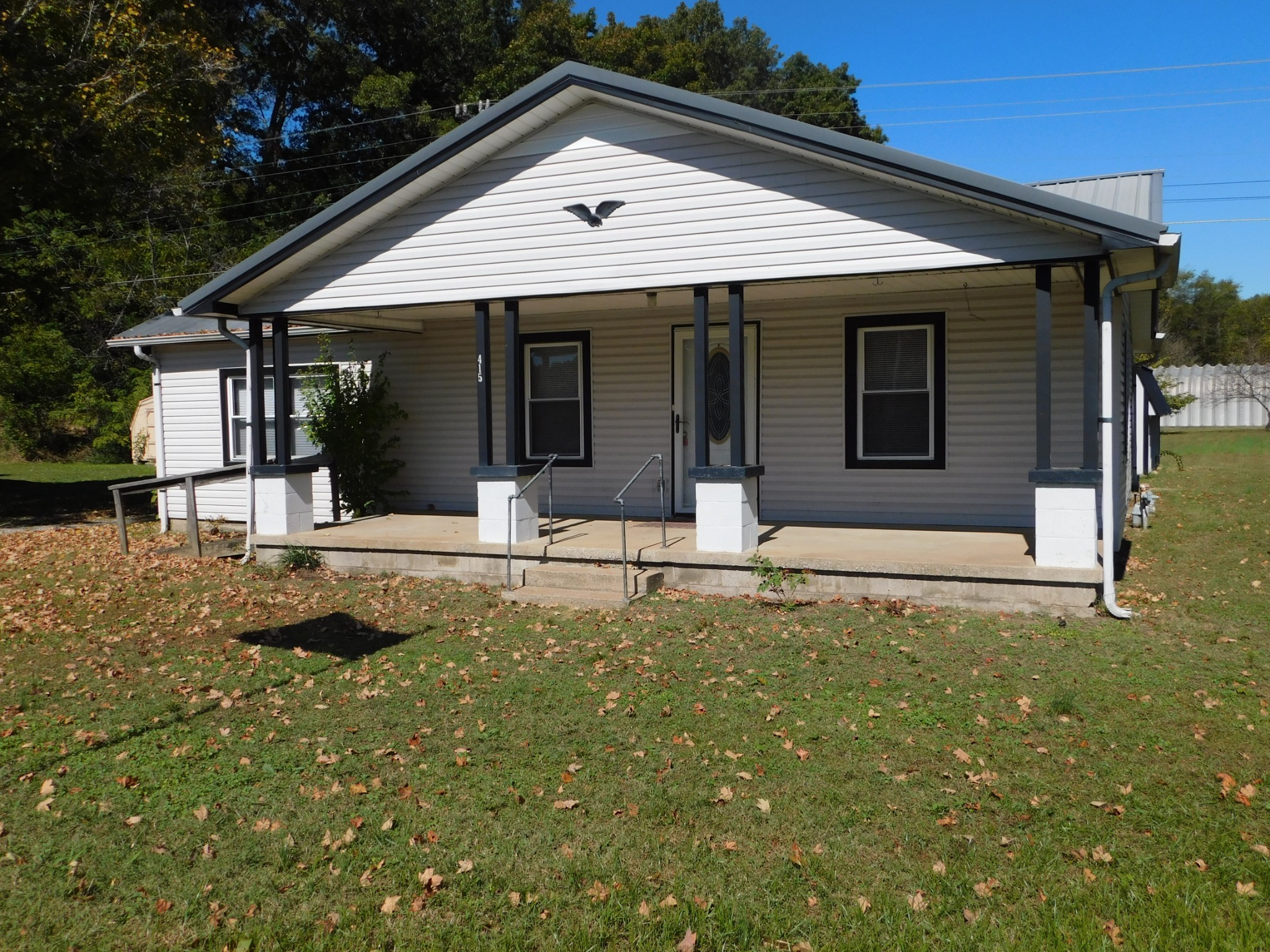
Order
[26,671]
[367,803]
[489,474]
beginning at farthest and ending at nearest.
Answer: [489,474], [26,671], [367,803]

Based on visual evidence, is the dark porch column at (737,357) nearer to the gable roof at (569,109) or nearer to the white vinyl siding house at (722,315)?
the white vinyl siding house at (722,315)

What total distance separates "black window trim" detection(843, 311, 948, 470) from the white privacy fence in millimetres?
33729

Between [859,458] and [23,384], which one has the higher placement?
[23,384]

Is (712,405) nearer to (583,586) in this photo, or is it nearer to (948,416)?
(948,416)

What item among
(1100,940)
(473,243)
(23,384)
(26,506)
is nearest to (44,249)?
(23,384)

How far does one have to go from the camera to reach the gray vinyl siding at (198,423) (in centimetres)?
1439

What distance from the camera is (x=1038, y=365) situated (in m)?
8.05

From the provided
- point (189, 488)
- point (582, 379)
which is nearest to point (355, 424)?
point (189, 488)

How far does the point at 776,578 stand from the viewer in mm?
8508

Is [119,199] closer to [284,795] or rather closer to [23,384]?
[23,384]

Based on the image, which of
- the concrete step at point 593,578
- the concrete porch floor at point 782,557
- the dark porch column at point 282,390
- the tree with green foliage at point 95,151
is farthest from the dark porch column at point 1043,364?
the tree with green foliage at point 95,151

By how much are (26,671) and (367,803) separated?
152 inches

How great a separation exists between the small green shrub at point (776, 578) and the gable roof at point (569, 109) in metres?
3.47

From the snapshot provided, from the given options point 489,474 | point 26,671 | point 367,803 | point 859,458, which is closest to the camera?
point 367,803
